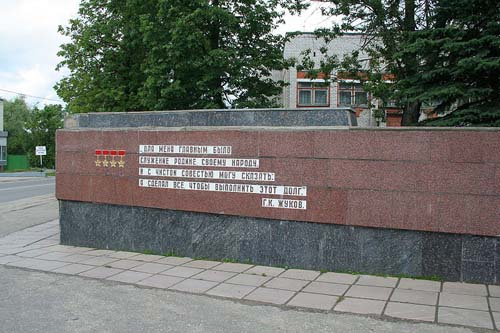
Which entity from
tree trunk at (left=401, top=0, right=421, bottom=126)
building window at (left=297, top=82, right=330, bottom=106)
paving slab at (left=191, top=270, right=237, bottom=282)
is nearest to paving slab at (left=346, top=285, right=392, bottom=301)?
paving slab at (left=191, top=270, right=237, bottom=282)

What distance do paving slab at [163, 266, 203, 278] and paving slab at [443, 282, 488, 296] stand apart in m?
3.53

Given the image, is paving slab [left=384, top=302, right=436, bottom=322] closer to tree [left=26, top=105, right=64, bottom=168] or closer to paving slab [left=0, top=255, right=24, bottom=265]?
paving slab [left=0, top=255, right=24, bottom=265]

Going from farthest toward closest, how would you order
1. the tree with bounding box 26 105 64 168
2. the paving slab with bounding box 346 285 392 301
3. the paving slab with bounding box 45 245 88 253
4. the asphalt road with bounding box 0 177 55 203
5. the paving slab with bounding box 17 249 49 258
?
the tree with bounding box 26 105 64 168 < the asphalt road with bounding box 0 177 55 203 < the paving slab with bounding box 45 245 88 253 < the paving slab with bounding box 17 249 49 258 < the paving slab with bounding box 346 285 392 301

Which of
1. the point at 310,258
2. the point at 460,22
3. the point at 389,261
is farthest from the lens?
the point at 460,22

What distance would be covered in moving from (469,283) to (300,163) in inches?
113

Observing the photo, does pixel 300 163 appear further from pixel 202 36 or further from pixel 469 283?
pixel 202 36

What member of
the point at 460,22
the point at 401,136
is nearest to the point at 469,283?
the point at 401,136

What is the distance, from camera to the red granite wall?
6707 mm

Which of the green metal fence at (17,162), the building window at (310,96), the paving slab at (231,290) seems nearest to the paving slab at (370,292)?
the paving slab at (231,290)

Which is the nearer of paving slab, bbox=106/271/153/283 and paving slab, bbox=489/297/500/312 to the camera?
paving slab, bbox=489/297/500/312

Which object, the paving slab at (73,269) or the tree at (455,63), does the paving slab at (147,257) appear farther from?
the tree at (455,63)

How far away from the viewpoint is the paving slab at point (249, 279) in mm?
6906

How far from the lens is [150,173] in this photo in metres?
9.03

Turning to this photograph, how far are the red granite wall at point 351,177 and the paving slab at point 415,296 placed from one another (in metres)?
0.98
